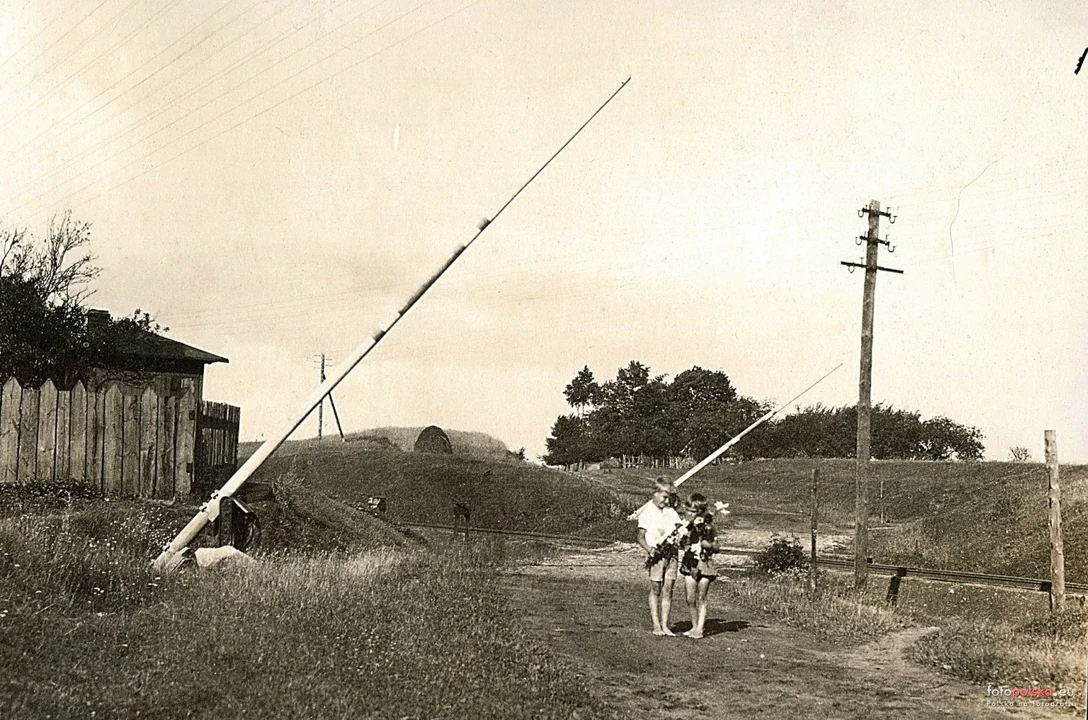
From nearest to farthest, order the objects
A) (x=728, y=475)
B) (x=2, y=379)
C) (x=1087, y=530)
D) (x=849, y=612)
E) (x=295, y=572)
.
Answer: (x=295, y=572) → (x=849, y=612) → (x=2, y=379) → (x=1087, y=530) → (x=728, y=475)

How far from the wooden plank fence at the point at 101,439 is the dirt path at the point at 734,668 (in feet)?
18.0

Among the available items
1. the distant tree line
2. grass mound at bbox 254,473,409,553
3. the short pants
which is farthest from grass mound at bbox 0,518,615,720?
the distant tree line

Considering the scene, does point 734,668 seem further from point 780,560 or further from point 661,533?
point 780,560

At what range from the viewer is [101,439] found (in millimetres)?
12883

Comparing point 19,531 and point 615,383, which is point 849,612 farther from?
point 615,383

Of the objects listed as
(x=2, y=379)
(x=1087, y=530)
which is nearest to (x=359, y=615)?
(x=2, y=379)

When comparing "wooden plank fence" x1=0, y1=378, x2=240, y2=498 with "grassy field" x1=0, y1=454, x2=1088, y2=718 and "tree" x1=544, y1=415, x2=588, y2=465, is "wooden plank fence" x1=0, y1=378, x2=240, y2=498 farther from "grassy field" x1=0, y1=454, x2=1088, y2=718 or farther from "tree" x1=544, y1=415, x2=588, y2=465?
"tree" x1=544, y1=415, x2=588, y2=465

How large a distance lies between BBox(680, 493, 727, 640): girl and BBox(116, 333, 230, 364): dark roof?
1668 centimetres

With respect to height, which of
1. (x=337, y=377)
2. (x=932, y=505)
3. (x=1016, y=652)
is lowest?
(x=932, y=505)

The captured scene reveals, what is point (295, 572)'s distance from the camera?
10695 mm

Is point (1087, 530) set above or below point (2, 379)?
below

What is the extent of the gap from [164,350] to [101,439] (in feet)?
41.7

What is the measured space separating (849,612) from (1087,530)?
10.6m

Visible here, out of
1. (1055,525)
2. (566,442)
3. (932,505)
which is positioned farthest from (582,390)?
(1055,525)
